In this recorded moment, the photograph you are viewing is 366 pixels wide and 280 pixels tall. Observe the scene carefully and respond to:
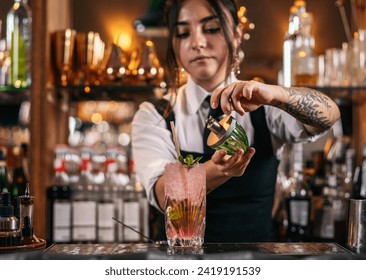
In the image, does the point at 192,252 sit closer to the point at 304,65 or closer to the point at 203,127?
the point at 203,127

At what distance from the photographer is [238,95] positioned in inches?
61.4

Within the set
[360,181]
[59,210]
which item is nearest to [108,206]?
[59,210]

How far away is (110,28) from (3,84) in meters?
0.68

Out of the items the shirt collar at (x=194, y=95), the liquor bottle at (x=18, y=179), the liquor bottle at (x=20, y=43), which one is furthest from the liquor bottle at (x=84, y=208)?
the shirt collar at (x=194, y=95)

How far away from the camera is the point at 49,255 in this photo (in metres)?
1.25

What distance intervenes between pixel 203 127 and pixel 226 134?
2.61 ft

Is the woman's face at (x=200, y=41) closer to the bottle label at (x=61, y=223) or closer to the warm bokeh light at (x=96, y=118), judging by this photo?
the bottle label at (x=61, y=223)

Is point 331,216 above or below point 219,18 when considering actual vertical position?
below

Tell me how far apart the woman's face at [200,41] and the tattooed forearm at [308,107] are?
1.22ft

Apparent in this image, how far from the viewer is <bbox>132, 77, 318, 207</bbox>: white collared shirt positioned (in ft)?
6.67

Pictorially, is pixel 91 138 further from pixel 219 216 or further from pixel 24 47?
pixel 219 216

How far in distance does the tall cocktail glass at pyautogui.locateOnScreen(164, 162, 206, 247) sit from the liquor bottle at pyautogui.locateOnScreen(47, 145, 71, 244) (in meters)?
1.34

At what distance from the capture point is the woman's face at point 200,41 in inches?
81.1
